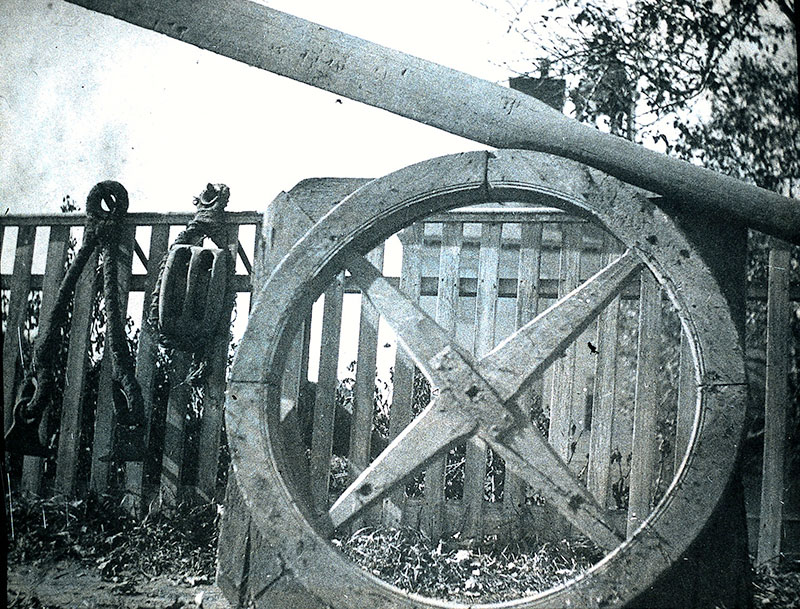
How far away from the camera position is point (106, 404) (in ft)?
12.8

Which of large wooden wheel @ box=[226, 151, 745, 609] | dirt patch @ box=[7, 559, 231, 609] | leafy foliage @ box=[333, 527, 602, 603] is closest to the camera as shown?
large wooden wheel @ box=[226, 151, 745, 609]

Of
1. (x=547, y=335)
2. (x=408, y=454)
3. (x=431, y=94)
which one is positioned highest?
(x=431, y=94)

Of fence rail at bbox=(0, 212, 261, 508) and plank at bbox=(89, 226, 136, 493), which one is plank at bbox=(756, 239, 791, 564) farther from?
plank at bbox=(89, 226, 136, 493)

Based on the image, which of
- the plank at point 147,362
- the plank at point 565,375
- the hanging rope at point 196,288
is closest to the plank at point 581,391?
the plank at point 565,375

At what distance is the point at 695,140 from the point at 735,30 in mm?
830

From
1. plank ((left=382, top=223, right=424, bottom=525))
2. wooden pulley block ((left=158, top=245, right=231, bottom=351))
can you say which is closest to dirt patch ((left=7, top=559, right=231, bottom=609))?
plank ((left=382, top=223, right=424, bottom=525))

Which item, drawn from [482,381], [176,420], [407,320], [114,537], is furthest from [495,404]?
[114,537]

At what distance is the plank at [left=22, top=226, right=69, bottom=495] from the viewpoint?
3.93 meters

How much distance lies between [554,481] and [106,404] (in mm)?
2902

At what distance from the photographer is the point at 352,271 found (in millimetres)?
2367

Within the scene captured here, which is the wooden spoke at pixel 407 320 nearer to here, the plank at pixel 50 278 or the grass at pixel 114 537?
the grass at pixel 114 537

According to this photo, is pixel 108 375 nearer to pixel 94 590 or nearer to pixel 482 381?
pixel 94 590

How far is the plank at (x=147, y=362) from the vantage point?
12.2 feet

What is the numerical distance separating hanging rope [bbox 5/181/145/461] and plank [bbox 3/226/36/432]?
0.40 meters
